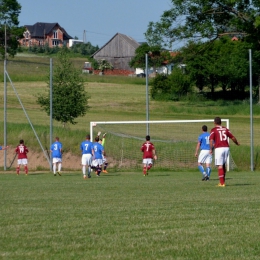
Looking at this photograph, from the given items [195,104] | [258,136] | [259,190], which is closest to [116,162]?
[258,136]

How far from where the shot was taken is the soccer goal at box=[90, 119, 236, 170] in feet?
101

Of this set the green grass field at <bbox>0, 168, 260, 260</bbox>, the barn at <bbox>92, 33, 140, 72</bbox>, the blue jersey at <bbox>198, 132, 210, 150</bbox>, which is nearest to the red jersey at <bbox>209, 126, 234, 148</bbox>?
the green grass field at <bbox>0, 168, 260, 260</bbox>

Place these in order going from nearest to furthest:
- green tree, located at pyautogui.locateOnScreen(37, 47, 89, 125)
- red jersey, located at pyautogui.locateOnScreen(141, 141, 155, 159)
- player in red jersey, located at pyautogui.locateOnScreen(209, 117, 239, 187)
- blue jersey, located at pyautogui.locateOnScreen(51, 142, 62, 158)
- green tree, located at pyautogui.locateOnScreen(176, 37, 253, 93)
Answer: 1. player in red jersey, located at pyautogui.locateOnScreen(209, 117, 239, 187)
2. red jersey, located at pyautogui.locateOnScreen(141, 141, 155, 159)
3. blue jersey, located at pyautogui.locateOnScreen(51, 142, 62, 158)
4. green tree, located at pyautogui.locateOnScreen(37, 47, 89, 125)
5. green tree, located at pyautogui.locateOnScreen(176, 37, 253, 93)

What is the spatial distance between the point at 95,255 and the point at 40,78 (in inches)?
2023

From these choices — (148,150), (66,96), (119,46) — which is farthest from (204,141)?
(119,46)

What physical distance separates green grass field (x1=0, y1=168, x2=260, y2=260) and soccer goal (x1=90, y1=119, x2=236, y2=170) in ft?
57.7

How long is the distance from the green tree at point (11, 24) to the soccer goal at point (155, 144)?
3059 cm

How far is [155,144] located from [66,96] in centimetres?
953

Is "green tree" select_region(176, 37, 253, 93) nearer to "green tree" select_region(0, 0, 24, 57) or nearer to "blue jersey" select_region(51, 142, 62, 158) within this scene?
"green tree" select_region(0, 0, 24, 57)

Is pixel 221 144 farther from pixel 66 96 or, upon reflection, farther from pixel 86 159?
pixel 66 96

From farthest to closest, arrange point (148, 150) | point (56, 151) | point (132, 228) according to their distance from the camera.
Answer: point (56, 151) → point (148, 150) → point (132, 228)

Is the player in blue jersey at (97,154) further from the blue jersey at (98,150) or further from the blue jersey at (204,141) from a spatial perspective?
the blue jersey at (204,141)

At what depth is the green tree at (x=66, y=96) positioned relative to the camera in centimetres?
3950

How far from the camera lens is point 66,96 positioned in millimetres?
39688
